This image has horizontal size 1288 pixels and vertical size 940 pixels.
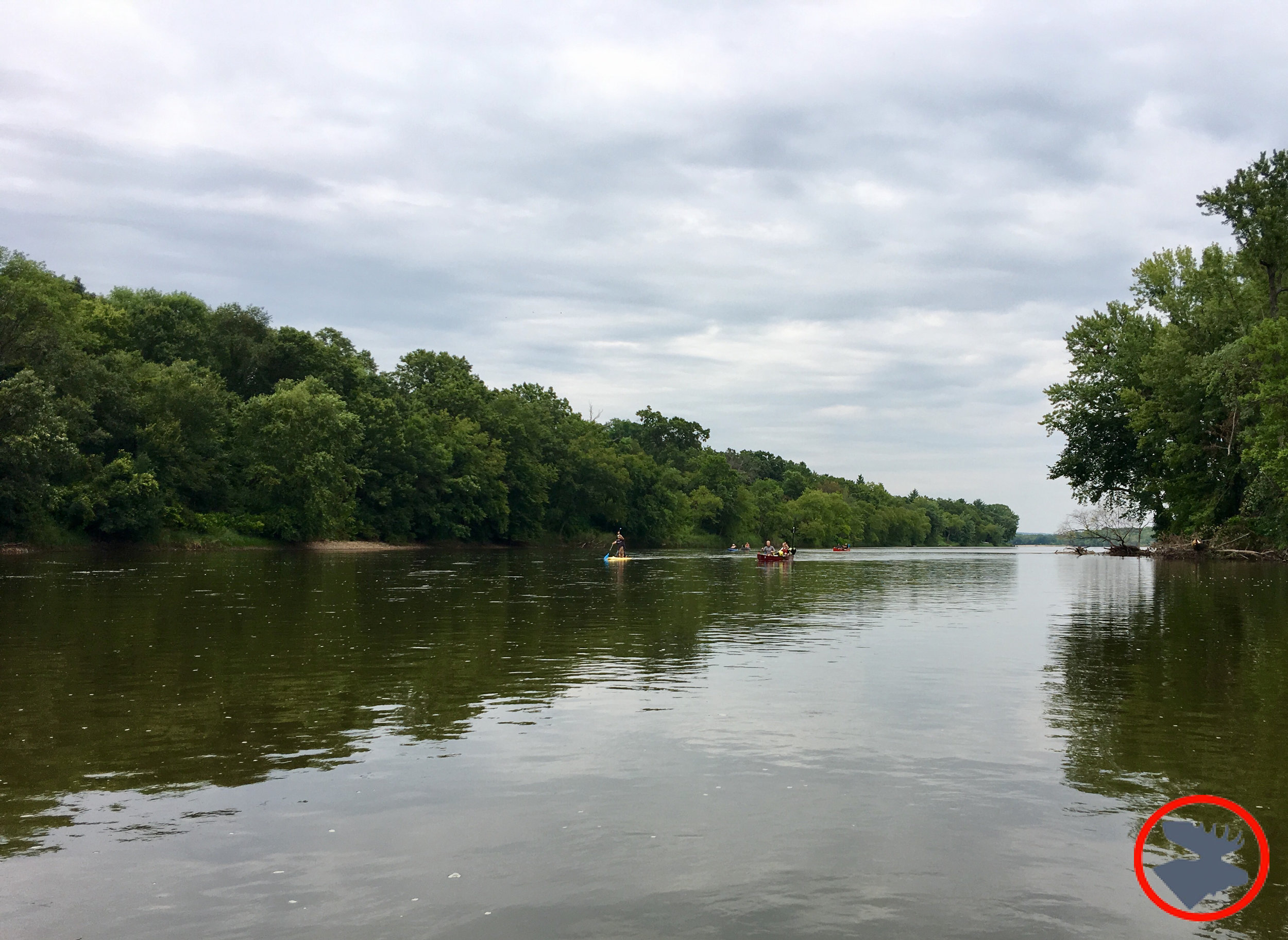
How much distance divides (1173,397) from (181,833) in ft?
289

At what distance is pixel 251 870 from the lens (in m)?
9.11

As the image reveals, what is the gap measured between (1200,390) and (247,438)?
90518 mm

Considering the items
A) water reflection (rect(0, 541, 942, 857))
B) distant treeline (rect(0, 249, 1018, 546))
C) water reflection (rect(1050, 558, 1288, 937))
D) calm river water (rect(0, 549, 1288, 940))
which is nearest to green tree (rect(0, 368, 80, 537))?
distant treeline (rect(0, 249, 1018, 546))

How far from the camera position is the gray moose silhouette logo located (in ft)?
29.9

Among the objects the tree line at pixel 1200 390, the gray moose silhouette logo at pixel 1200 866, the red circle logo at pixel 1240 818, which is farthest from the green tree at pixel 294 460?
the gray moose silhouette logo at pixel 1200 866

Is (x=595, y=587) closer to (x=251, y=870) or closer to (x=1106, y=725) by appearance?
(x=1106, y=725)

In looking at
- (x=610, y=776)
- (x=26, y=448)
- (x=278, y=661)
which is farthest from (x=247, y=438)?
(x=610, y=776)

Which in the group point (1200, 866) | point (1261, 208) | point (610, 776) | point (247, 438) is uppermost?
point (1261, 208)

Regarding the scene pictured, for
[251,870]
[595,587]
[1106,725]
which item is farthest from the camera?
[595,587]

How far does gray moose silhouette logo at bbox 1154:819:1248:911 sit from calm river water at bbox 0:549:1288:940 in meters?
0.23

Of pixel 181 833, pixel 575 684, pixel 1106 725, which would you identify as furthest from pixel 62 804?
pixel 1106 725

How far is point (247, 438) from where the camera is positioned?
104250 mm

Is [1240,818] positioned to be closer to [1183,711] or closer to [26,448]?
[1183,711]

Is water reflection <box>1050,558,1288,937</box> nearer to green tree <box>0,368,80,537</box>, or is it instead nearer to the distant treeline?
green tree <box>0,368,80,537</box>
